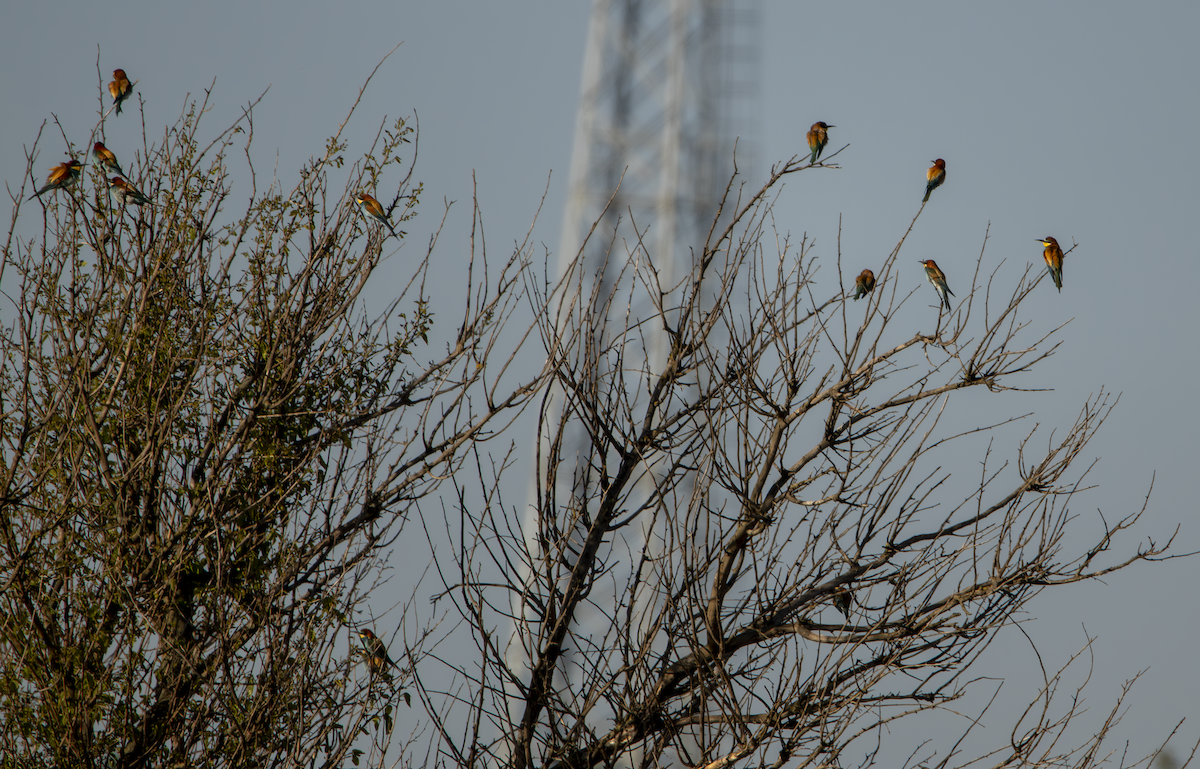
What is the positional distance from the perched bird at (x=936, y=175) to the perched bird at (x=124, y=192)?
454 centimetres

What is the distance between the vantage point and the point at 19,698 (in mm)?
4590

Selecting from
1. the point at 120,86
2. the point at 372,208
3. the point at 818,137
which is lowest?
the point at 818,137

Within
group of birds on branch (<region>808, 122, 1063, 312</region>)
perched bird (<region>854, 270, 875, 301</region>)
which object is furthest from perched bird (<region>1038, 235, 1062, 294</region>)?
perched bird (<region>854, 270, 875, 301</region>)

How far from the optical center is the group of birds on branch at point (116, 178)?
5.40 metres

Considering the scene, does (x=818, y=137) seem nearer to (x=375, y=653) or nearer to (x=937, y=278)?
(x=937, y=278)

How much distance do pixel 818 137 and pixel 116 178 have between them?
4068mm

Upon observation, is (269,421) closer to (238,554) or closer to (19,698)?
Answer: (238,554)

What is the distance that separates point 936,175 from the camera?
18.5 feet

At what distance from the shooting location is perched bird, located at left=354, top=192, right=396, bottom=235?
5.86m

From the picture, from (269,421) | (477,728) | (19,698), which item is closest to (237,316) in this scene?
(269,421)

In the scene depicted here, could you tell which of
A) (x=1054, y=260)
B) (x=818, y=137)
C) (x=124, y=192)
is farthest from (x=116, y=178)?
(x=1054, y=260)

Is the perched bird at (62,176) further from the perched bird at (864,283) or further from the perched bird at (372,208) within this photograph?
the perched bird at (864,283)

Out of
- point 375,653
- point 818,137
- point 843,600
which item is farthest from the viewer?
point 818,137

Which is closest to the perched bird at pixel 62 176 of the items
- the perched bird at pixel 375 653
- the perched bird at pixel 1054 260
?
the perched bird at pixel 375 653
